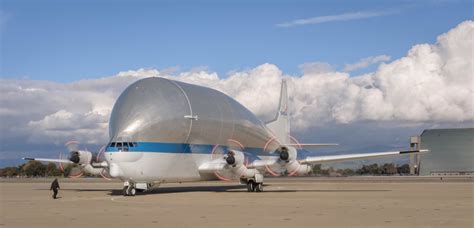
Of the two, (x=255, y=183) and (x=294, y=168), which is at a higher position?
(x=294, y=168)

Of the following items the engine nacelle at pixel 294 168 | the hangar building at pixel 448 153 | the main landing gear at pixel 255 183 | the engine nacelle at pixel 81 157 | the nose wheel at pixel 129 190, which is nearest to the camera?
the nose wheel at pixel 129 190

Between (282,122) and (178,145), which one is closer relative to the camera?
(178,145)

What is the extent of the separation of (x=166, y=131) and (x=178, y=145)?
66.8 inches

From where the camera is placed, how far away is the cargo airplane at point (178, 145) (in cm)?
3428

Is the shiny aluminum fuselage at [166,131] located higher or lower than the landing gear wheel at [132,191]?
higher

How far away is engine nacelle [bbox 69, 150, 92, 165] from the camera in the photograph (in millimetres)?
40344

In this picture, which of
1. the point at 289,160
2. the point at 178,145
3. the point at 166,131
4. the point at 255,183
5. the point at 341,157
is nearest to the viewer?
the point at 166,131

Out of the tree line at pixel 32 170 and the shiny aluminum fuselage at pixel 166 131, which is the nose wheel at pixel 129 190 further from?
the tree line at pixel 32 170

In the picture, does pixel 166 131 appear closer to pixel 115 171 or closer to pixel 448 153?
pixel 115 171

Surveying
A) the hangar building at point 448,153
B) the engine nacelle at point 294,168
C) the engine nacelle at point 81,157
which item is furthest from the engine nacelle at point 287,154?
the hangar building at point 448,153

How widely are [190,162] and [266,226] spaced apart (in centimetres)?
2218

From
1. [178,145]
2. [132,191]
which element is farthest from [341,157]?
[132,191]

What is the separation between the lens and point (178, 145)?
37094 mm

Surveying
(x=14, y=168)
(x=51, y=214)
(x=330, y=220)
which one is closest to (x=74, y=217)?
(x=51, y=214)
